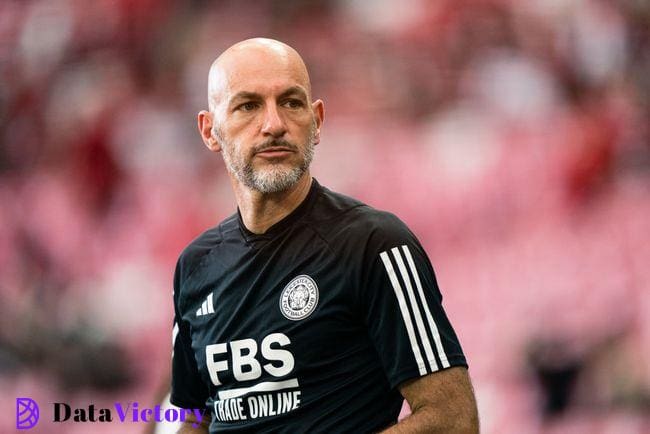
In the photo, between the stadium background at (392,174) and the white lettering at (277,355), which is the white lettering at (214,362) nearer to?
the white lettering at (277,355)

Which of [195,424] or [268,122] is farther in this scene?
[195,424]

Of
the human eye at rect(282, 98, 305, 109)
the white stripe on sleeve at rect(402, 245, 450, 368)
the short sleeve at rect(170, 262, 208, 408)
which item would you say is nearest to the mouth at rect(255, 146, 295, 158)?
the human eye at rect(282, 98, 305, 109)

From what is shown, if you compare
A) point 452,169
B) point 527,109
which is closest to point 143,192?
point 452,169

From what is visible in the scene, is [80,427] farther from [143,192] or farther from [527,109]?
[527,109]

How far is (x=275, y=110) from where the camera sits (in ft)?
6.70

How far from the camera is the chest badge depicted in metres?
1.96

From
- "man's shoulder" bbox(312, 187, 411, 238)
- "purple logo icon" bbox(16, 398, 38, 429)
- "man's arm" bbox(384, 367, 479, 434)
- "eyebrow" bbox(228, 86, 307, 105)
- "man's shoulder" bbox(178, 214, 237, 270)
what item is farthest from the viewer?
"purple logo icon" bbox(16, 398, 38, 429)

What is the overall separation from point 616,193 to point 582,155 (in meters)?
0.23

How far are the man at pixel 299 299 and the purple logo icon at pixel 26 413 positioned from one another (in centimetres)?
258

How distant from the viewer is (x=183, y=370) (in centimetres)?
235

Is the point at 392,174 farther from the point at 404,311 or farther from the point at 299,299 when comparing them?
the point at 404,311

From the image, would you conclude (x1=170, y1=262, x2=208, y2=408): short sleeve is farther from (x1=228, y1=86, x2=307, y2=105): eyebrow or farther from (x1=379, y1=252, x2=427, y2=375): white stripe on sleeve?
(x1=379, y1=252, x2=427, y2=375): white stripe on sleeve

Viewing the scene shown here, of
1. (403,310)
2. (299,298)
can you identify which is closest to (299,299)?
(299,298)

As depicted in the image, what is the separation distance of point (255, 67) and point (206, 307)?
54 cm
